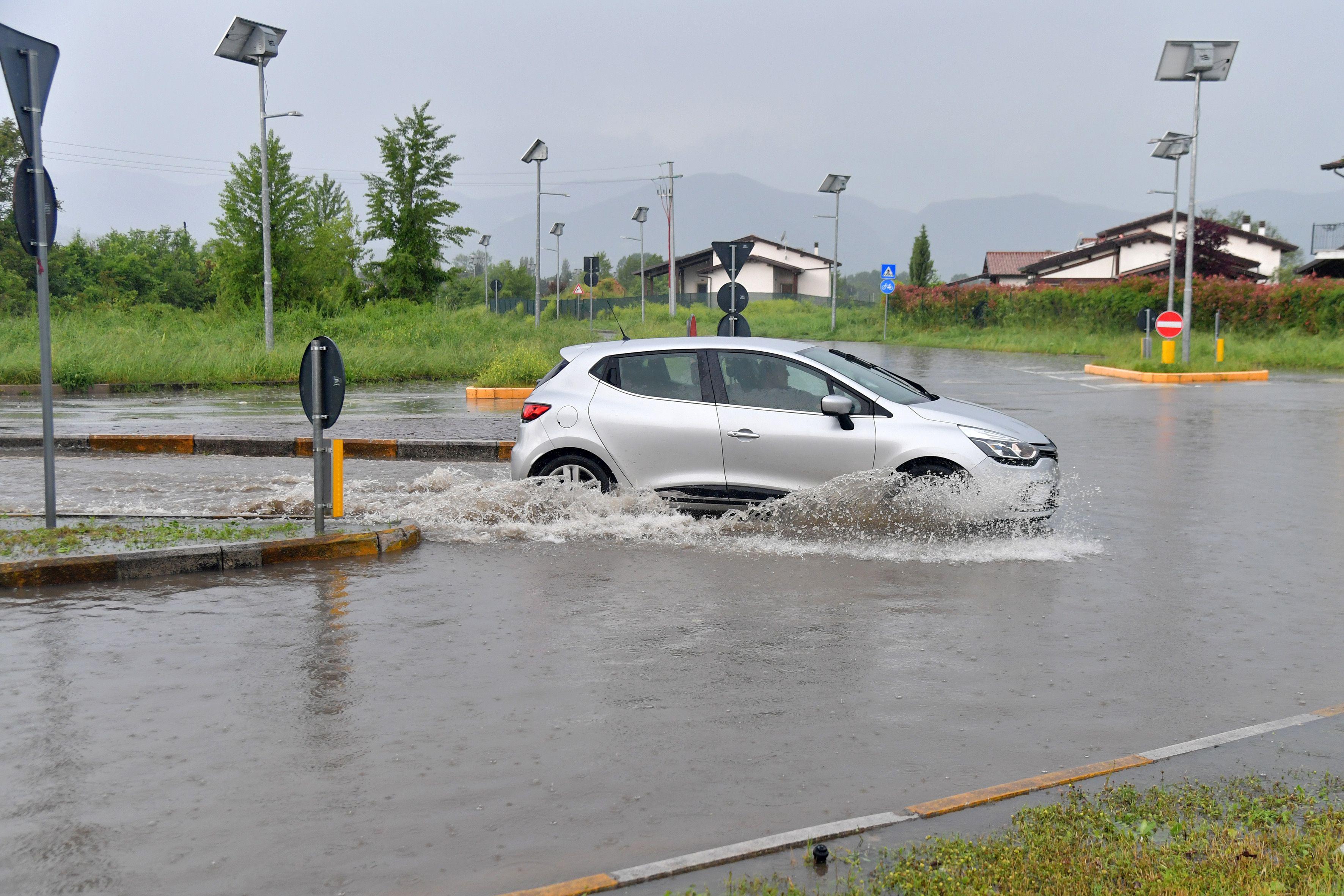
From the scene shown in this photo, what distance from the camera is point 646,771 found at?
429cm

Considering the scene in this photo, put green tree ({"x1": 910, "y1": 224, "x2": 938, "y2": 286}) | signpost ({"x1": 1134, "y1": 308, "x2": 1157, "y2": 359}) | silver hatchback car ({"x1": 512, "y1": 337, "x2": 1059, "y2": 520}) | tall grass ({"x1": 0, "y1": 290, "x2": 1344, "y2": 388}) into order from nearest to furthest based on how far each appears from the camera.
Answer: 1. silver hatchback car ({"x1": 512, "y1": 337, "x2": 1059, "y2": 520})
2. tall grass ({"x1": 0, "y1": 290, "x2": 1344, "y2": 388})
3. signpost ({"x1": 1134, "y1": 308, "x2": 1157, "y2": 359})
4. green tree ({"x1": 910, "y1": 224, "x2": 938, "y2": 286})

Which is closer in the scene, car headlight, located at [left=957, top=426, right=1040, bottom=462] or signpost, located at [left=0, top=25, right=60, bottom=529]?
signpost, located at [left=0, top=25, right=60, bottom=529]

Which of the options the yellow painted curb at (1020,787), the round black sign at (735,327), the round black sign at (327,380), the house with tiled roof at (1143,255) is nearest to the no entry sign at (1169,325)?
the round black sign at (735,327)

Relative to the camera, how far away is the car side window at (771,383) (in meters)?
9.14

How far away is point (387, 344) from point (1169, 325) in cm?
1926

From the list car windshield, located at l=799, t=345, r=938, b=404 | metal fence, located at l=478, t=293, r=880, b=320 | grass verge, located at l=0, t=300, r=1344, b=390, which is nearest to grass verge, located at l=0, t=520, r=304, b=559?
car windshield, located at l=799, t=345, r=938, b=404

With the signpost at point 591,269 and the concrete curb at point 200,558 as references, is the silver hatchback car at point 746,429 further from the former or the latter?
the signpost at point 591,269

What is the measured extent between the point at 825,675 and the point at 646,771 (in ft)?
4.60

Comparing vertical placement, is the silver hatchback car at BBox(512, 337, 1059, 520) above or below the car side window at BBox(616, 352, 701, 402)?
below

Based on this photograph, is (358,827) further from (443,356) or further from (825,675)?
(443,356)

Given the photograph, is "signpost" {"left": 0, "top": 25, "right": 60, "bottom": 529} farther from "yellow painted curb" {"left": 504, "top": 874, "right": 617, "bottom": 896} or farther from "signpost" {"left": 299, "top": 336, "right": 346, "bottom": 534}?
"yellow painted curb" {"left": 504, "top": 874, "right": 617, "bottom": 896}

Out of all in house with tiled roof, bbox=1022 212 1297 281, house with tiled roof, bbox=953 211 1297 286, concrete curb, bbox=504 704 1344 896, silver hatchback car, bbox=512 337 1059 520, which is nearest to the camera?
concrete curb, bbox=504 704 1344 896

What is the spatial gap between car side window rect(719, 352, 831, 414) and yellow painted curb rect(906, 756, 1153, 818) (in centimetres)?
497

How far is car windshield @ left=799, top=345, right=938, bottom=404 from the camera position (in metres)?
9.27
